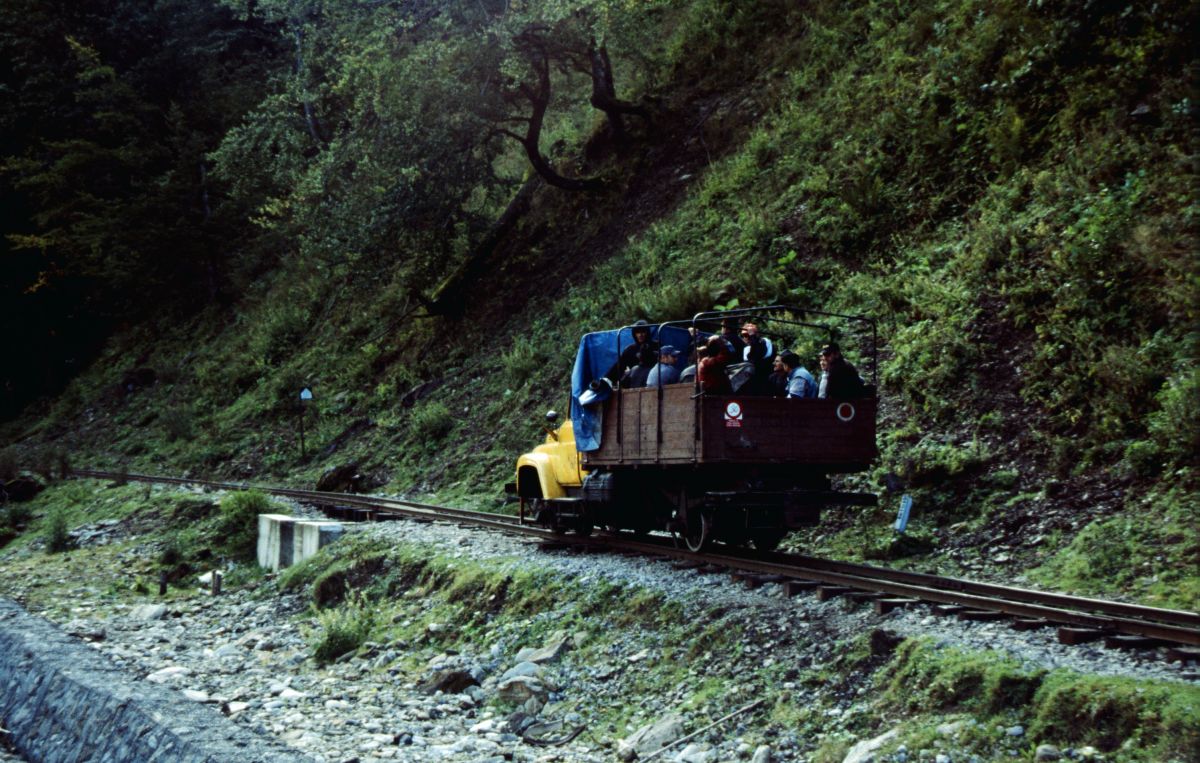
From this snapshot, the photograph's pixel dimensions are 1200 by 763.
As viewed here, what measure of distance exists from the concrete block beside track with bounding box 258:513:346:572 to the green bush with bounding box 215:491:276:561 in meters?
0.54

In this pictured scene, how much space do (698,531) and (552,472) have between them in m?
3.01

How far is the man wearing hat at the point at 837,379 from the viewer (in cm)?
1216

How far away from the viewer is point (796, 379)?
12.2m

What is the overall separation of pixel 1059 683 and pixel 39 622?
1277 cm

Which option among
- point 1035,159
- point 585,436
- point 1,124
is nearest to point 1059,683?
point 585,436

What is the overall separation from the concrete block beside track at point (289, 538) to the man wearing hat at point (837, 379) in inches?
312

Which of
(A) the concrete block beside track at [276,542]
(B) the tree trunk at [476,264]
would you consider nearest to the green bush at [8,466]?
(B) the tree trunk at [476,264]

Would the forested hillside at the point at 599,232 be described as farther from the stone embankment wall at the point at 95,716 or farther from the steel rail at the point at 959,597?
the stone embankment wall at the point at 95,716

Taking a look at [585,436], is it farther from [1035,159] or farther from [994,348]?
[1035,159]

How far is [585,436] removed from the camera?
44.9 feet

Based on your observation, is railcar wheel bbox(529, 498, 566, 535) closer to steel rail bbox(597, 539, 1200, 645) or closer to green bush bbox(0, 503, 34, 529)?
steel rail bbox(597, 539, 1200, 645)

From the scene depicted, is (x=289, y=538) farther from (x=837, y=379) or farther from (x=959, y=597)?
(x=959, y=597)

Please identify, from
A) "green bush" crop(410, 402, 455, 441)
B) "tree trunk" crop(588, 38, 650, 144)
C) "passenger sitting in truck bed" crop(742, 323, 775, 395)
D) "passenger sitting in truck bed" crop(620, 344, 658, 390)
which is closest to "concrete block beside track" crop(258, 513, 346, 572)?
"passenger sitting in truck bed" crop(620, 344, 658, 390)

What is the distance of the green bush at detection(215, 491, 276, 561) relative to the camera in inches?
725
